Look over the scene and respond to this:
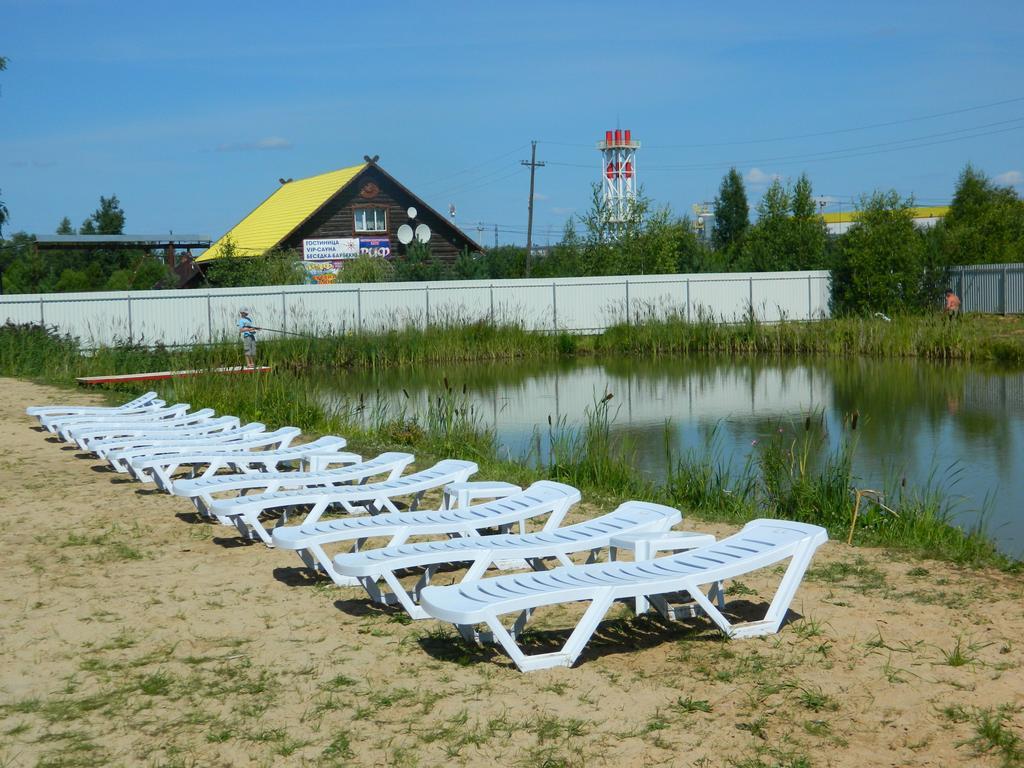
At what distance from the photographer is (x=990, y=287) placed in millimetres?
30875

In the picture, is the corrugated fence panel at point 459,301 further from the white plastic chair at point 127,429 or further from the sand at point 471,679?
the sand at point 471,679

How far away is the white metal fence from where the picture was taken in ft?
83.4

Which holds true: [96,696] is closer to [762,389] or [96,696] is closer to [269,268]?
[762,389]

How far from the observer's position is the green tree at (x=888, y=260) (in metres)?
29.8

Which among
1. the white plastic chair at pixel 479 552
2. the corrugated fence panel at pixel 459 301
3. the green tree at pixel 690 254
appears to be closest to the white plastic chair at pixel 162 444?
the white plastic chair at pixel 479 552

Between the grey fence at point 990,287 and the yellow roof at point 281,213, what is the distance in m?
21.1

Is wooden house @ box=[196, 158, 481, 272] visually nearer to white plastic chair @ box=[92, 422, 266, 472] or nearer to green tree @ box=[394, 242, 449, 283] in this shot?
green tree @ box=[394, 242, 449, 283]

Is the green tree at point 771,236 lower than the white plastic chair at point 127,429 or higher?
higher

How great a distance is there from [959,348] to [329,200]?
2418 cm

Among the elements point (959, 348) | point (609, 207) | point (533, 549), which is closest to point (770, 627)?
point (533, 549)

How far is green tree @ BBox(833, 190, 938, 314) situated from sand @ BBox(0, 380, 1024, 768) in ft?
84.0

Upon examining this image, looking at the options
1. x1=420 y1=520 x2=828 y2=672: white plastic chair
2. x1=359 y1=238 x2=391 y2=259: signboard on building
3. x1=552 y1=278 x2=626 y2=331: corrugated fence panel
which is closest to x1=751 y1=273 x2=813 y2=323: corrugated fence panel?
x1=552 y1=278 x2=626 y2=331: corrugated fence panel

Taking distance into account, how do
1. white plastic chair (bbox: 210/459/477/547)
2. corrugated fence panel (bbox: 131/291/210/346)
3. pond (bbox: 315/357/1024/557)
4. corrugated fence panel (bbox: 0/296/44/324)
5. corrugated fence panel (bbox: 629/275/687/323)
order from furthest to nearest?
corrugated fence panel (bbox: 629/275/687/323) < corrugated fence panel (bbox: 131/291/210/346) < corrugated fence panel (bbox: 0/296/44/324) < pond (bbox: 315/357/1024/557) < white plastic chair (bbox: 210/459/477/547)

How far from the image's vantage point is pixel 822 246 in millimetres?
37031
